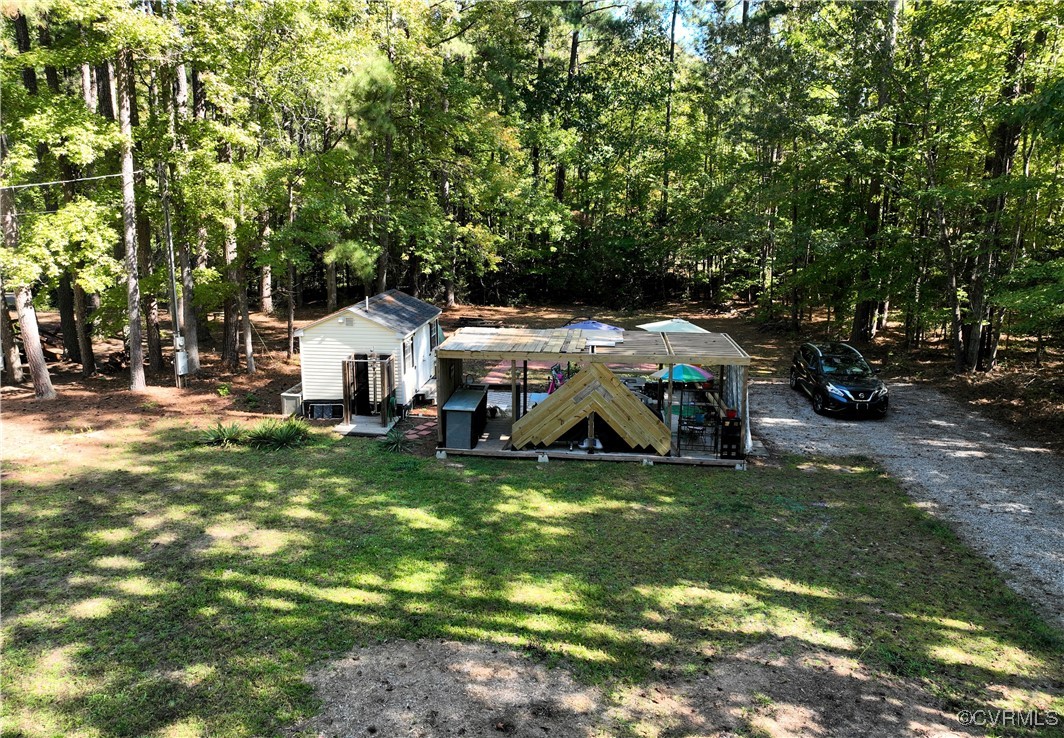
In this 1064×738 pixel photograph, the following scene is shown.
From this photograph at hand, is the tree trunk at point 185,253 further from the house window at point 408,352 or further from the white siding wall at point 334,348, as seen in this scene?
the house window at point 408,352

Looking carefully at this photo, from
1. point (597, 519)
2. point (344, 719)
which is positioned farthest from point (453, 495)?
point (344, 719)

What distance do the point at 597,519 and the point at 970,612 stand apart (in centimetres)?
469

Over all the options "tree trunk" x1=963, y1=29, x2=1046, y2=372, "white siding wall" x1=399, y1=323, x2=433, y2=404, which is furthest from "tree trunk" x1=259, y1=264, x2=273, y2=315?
"tree trunk" x1=963, y1=29, x2=1046, y2=372

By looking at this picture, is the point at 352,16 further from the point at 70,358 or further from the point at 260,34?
the point at 70,358

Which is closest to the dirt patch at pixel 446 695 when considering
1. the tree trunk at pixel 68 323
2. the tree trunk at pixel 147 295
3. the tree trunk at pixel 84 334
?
the tree trunk at pixel 147 295

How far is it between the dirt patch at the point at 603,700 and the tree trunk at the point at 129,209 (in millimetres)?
13329

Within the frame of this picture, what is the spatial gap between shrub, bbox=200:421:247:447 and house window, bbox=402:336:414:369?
3.94 m

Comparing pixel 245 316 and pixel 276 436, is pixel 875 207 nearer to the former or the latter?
pixel 276 436

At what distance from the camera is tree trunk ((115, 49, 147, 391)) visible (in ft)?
49.1

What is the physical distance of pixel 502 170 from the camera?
2592cm

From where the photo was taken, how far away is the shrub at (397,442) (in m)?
12.9

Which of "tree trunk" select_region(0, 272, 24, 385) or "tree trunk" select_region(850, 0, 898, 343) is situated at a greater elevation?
"tree trunk" select_region(850, 0, 898, 343)

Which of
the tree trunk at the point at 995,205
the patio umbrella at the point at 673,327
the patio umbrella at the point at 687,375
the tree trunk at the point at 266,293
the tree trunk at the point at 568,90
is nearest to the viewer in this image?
the patio umbrella at the point at 687,375

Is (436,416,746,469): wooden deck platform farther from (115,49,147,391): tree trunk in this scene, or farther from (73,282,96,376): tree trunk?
(73,282,96,376): tree trunk
